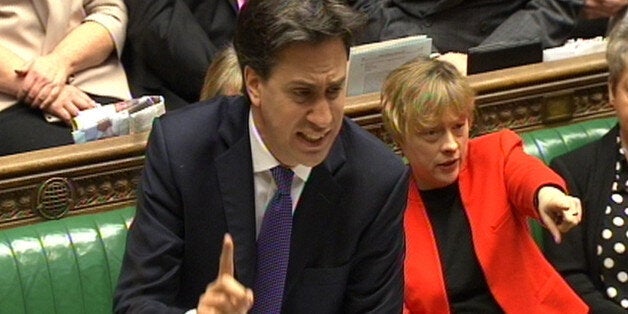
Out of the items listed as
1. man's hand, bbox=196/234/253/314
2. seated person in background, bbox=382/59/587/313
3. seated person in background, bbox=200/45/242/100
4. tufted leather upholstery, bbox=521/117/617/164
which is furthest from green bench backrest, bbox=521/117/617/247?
man's hand, bbox=196/234/253/314

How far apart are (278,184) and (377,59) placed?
76 cm

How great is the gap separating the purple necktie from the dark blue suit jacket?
14 mm

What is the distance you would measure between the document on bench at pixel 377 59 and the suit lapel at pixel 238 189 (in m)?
0.72

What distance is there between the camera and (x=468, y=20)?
10.1 ft

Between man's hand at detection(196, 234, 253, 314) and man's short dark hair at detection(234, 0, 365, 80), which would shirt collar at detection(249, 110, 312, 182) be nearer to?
man's short dark hair at detection(234, 0, 365, 80)

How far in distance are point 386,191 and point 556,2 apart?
54.6 inches

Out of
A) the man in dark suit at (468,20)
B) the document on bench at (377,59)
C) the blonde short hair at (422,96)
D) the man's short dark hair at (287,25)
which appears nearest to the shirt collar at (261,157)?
the man's short dark hair at (287,25)

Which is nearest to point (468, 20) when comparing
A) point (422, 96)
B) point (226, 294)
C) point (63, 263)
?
point (422, 96)

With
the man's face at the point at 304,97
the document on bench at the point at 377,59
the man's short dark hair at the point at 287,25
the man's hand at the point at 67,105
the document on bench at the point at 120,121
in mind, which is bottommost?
the man's hand at the point at 67,105

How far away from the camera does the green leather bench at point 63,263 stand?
227 cm

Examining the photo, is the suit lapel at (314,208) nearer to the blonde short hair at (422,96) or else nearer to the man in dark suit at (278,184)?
the man in dark suit at (278,184)

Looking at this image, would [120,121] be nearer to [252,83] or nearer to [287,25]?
[252,83]

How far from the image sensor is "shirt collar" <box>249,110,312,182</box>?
5.95 feet

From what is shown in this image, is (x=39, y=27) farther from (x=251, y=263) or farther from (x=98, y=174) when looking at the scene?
(x=251, y=263)
